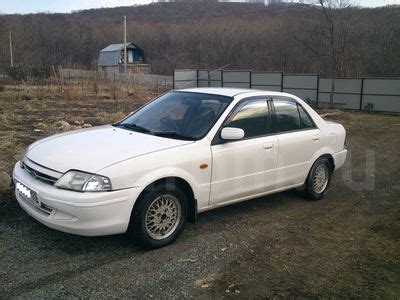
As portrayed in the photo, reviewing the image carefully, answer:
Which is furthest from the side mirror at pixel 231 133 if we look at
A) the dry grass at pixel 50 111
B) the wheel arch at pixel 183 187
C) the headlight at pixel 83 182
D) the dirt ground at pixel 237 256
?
the dry grass at pixel 50 111

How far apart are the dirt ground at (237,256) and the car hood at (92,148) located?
841 mm

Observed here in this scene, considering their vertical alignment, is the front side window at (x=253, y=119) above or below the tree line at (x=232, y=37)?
below

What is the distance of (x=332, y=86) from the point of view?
21.6 m

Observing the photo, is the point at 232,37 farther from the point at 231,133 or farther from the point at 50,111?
the point at 231,133

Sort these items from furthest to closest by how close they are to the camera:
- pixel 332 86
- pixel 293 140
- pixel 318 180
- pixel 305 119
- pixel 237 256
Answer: pixel 332 86 < pixel 318 180 < pixel 305 119 < pixel 293 140 < pixel 237 256

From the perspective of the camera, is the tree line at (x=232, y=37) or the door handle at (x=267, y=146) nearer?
the door handle at (x=267, y=146)

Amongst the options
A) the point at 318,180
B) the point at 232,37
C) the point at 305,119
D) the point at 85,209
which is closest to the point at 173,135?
the point at 85,209

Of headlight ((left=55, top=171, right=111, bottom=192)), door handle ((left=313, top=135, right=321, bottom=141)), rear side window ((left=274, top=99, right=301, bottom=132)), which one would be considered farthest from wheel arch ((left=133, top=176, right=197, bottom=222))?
door handle ((left=313, top=135, right=321, bottom=141))

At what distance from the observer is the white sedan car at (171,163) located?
378cm

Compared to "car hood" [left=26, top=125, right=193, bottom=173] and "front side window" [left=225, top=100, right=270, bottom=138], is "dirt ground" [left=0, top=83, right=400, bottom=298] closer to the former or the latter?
"car hood" [left=26, top=125, right=193, bottom=173]

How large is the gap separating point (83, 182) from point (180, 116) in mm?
1653

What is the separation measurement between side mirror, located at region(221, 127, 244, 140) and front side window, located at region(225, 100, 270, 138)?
7.4 inches

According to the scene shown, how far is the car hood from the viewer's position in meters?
3.90

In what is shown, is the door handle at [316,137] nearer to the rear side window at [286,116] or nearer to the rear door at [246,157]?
the rear side window at [286,116]
